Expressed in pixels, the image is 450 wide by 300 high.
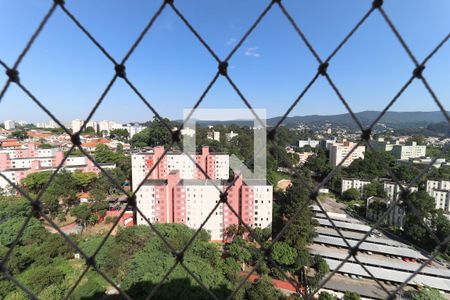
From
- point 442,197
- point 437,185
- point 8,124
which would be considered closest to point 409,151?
point 437,185

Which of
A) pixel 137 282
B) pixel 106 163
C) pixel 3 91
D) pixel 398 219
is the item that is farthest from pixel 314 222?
pixel 106 163

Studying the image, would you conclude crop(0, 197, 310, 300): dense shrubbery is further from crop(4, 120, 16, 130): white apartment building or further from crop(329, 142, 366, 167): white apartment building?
crop(4, 120, 16, 130): white apartment building

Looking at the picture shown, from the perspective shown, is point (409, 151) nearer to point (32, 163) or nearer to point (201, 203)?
point (201, 203)

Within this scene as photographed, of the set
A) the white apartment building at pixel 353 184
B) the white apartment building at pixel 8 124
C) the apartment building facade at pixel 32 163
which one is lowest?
the white apartment building at pixel 353 184

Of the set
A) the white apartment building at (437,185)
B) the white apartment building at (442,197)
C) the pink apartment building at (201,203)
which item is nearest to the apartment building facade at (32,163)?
the pink apartment building at (201,203)

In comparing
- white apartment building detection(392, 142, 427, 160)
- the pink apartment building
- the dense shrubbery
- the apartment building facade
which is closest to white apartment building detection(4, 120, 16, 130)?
the apartment building facade

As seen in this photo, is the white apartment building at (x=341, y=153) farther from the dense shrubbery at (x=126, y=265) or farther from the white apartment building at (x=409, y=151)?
the dense shrubbery at (x=126, y=265)

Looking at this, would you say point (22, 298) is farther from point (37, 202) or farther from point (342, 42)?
point (342, 42)

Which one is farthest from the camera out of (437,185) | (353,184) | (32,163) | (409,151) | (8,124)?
(8,124)
